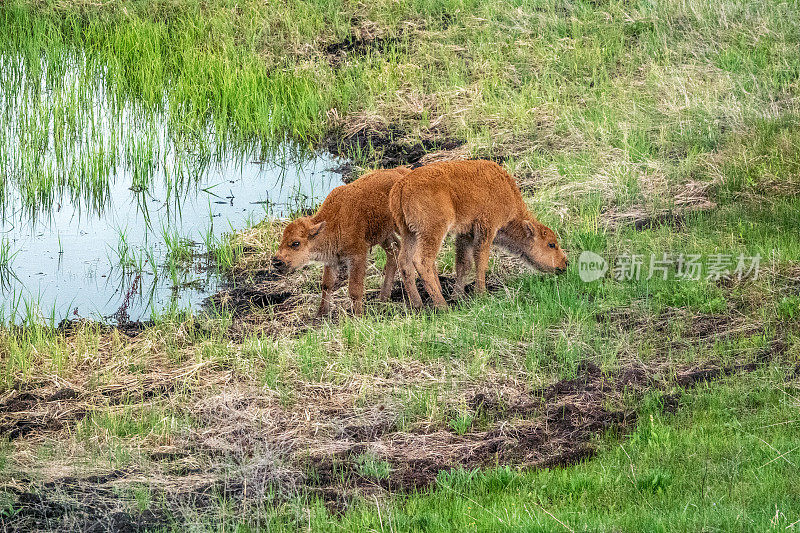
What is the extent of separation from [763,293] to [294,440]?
15.0 feet

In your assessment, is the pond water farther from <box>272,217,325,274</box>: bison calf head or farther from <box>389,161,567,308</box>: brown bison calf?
<box>389,161,567,308</box>: brown bison calf

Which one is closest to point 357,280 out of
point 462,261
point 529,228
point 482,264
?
point 462,261

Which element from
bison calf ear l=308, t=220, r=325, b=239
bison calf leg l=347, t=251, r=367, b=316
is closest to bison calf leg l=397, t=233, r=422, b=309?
bison calf leg l=347, t=251, r=367, b=316

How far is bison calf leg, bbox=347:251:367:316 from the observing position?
9812mm

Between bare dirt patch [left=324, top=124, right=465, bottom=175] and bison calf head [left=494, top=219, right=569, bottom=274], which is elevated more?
bare dirt patch [left=324, top=124, right=465, bottom=175]

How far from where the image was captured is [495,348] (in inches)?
333

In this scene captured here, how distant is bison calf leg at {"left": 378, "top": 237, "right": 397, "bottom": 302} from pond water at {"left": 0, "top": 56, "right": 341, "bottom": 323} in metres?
2.05

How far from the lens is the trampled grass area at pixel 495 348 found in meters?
6.23

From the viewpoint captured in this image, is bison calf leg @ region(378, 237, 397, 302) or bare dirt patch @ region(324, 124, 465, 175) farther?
bare dirt patch @ region(324, 124, 465, 175)

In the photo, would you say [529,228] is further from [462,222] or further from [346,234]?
[346,234]

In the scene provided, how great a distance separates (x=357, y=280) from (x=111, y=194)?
470cm

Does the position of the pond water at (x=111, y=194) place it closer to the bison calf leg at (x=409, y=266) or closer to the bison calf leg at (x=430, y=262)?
the bison calf leg at (x=409, y=266)

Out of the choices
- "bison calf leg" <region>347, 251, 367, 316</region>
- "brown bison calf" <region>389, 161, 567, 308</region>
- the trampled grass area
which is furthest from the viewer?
"bison calf leg" <region>347, 251, 367, 316</region>

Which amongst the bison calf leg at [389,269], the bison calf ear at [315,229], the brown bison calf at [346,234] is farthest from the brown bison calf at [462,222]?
the bison calf ear at [315,229]
